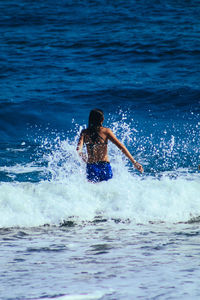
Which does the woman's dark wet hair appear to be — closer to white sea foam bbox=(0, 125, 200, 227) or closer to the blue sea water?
white sea foam bbox=(0, 125, 200, 227)

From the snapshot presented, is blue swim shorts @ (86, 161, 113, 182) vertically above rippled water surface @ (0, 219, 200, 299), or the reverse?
blue swim shorts @ (86, 161, 113, 182)

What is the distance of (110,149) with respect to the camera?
9.26 metres

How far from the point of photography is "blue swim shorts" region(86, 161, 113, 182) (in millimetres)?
7457

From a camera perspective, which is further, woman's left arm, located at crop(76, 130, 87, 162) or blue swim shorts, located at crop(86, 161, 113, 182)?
blue swim shorts, located at crop(86, 161, 113, 182)

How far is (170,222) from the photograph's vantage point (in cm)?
679

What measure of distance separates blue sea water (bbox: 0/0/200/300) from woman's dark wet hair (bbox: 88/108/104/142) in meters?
0.81

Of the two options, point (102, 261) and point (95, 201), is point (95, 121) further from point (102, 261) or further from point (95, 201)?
point (102, 261)

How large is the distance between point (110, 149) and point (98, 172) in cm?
185

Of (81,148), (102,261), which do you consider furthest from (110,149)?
(102,261)

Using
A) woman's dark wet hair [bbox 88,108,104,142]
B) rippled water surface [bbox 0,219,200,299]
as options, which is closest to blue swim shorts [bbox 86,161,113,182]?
woman's dark wet hair [bbox 88,108,104,142]

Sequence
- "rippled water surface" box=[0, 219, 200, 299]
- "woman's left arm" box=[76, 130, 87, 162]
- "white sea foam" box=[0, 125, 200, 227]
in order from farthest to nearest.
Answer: "woman's left arm" box=[76, 130, 87, 162] → "white sea foam" box=[0, 125, 200, 227] → "rippled water surface" box=[0, 219, 200, 299]

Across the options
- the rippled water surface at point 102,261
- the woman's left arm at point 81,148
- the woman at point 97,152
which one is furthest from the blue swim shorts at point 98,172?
the rippled water surface at point 102,261

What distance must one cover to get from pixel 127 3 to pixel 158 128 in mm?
13526

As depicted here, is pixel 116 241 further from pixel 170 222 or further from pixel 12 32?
pixel 12 32
